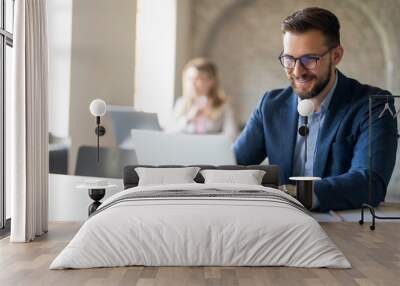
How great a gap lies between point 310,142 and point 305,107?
1.27 feet

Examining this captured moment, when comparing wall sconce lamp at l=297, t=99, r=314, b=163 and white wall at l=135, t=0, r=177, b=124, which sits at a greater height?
white wall at l=135, t=0, r=177, b=124

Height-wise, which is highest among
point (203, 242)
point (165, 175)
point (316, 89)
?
point (316, 89)

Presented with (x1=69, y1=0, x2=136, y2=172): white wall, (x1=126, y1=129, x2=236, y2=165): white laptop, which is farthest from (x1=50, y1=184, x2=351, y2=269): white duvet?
(x1=69, y1=0, x2=136, y2=172): white wall

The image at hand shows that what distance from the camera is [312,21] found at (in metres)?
6.08

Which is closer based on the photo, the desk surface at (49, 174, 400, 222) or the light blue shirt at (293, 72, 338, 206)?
the light blue shirt at (293, 72, 338, 206)

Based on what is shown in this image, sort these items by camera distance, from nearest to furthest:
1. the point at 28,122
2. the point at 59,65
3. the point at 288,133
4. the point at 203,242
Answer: the point at 203,242 < the point at 28,122 < the point at 288,133 < the point at 59,65

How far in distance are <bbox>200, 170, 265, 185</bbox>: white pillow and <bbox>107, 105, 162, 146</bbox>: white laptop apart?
0.85 metres

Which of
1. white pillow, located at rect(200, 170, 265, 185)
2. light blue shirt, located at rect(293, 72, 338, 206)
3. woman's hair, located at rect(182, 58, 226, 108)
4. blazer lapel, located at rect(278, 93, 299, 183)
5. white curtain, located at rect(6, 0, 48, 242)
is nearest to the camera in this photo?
white curtain, located at rect(6, 0, 48, 242)

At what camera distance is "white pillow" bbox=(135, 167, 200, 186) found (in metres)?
5.82

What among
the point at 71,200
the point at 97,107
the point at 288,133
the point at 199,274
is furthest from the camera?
the point at 71,200

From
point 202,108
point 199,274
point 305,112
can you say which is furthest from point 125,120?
point 199,274

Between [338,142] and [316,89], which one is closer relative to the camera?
[338,142]

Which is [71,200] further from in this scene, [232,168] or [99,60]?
[232,168]

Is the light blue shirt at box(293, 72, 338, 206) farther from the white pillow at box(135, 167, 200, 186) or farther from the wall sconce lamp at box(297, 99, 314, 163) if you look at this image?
the white pillow at box(135, 167, 200, 186)
